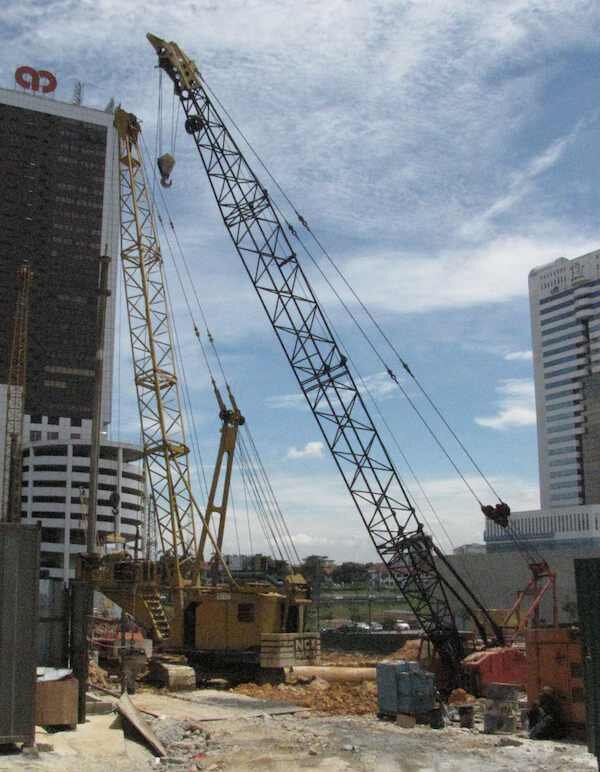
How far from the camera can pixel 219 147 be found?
45.0 m

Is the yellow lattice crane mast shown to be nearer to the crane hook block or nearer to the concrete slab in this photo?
the crane hook block

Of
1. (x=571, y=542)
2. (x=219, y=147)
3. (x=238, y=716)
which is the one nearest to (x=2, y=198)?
(x=571, y=542)

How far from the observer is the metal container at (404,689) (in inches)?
901

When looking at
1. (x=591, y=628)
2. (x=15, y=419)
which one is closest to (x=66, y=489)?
(x=15, y=419)

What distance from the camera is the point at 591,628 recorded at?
48.0 ft

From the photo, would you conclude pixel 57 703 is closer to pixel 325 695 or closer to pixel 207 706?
A: pixel 207 706

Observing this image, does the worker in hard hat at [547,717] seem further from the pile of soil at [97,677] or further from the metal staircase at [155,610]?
the metal staircase at [155,610]

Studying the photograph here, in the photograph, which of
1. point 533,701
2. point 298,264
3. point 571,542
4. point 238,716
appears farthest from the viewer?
point 571,542

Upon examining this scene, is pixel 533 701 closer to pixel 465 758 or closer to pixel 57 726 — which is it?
pixel 465 758

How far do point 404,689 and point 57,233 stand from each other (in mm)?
157794

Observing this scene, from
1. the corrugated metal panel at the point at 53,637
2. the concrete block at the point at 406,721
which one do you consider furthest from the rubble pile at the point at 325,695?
the corrugated metal panel at the point at 53,637

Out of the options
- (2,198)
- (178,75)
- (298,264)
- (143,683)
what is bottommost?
(143,683)

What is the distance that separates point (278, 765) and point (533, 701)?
23.5 ft

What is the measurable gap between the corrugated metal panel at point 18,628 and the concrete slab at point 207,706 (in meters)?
6.66
